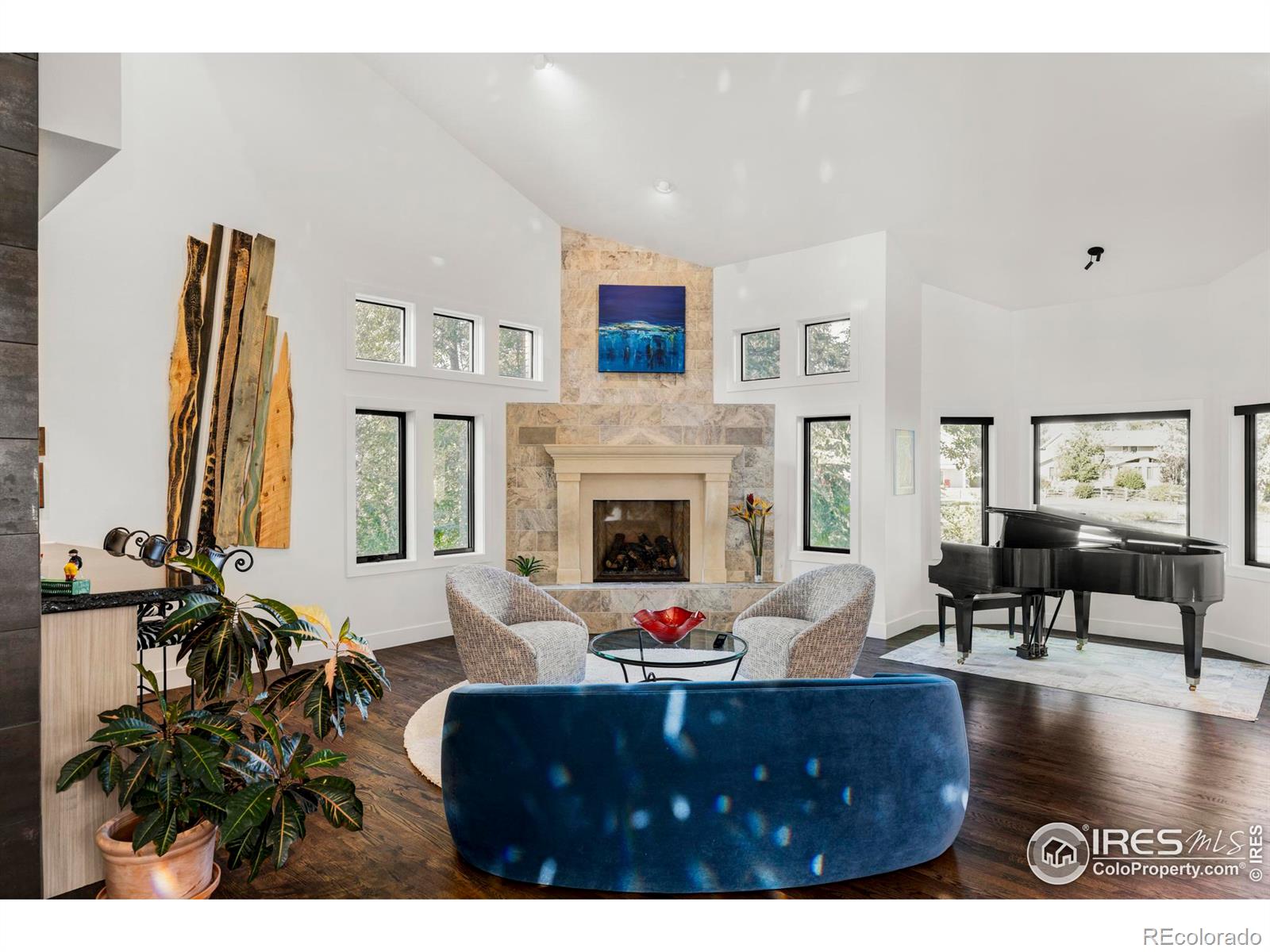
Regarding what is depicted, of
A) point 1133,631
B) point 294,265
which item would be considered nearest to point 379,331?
point 294,265

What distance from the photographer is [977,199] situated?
5.45 meters

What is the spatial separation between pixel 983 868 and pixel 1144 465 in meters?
5.35

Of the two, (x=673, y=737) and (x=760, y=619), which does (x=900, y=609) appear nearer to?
(x=760, y=619)

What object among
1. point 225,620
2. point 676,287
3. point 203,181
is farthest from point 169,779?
point 676,287

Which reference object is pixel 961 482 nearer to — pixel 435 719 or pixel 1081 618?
pixel 1081 618

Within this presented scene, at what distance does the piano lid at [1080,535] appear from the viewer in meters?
4.98

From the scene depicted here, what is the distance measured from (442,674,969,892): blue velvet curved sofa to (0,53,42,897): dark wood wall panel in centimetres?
126

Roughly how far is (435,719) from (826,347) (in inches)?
180

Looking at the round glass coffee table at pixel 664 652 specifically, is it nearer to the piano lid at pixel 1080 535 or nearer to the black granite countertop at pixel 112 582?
the black granite countertop at pixel 112 582

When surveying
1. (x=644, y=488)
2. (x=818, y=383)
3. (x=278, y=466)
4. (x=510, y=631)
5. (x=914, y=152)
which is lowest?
(x=510, y=631)

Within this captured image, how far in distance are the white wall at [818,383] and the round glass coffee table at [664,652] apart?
2565mm

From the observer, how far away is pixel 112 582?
2912 mm

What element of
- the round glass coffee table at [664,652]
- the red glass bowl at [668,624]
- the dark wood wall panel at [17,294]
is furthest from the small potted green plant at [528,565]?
the dark wood wall panel at [17,294]

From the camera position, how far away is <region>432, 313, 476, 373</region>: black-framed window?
252 inches
